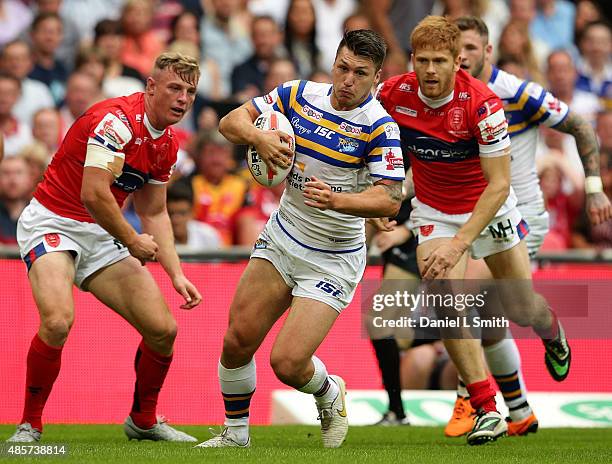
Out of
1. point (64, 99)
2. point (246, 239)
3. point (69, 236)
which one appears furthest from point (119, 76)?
→ point (69, 236)

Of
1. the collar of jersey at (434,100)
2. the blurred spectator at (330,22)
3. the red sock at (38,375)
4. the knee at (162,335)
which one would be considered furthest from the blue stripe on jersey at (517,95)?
the blurred spectator at (330,22)

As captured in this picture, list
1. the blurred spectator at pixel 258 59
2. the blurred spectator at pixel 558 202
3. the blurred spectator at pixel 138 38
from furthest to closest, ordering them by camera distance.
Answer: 1. the blurred spectator at pixel 258 59
2. the blurred spectator at pixel 138 38
3. the blurred spectator at pixel 558 202

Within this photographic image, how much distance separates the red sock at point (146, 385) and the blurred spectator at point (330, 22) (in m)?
7.80

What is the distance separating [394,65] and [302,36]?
1.25 metres

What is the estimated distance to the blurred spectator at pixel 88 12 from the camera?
14.1 metres

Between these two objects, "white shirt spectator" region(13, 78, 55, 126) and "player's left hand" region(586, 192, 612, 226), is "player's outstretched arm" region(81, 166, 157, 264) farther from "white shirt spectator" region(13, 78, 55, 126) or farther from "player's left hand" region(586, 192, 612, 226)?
"white shirt spectator" region(13, 78, 55, 126)

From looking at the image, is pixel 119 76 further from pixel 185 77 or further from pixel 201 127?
pixel 185 77

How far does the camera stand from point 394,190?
7.17m

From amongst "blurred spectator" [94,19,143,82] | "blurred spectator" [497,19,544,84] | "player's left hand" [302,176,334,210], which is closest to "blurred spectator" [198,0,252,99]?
"blurred spectator" [94,19,143,82]

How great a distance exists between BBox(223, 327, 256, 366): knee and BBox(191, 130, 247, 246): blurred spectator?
4917mm

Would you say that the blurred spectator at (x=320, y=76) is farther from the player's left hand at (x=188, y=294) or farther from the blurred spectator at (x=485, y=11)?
the player's left hand at (x=188, y=294)

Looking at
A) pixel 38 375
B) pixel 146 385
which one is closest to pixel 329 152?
pixel 146 385

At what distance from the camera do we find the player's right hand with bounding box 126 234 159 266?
7.39 meters

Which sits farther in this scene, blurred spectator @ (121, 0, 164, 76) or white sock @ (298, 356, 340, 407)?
blurred spectator @ (121, 0, 164, 76)
